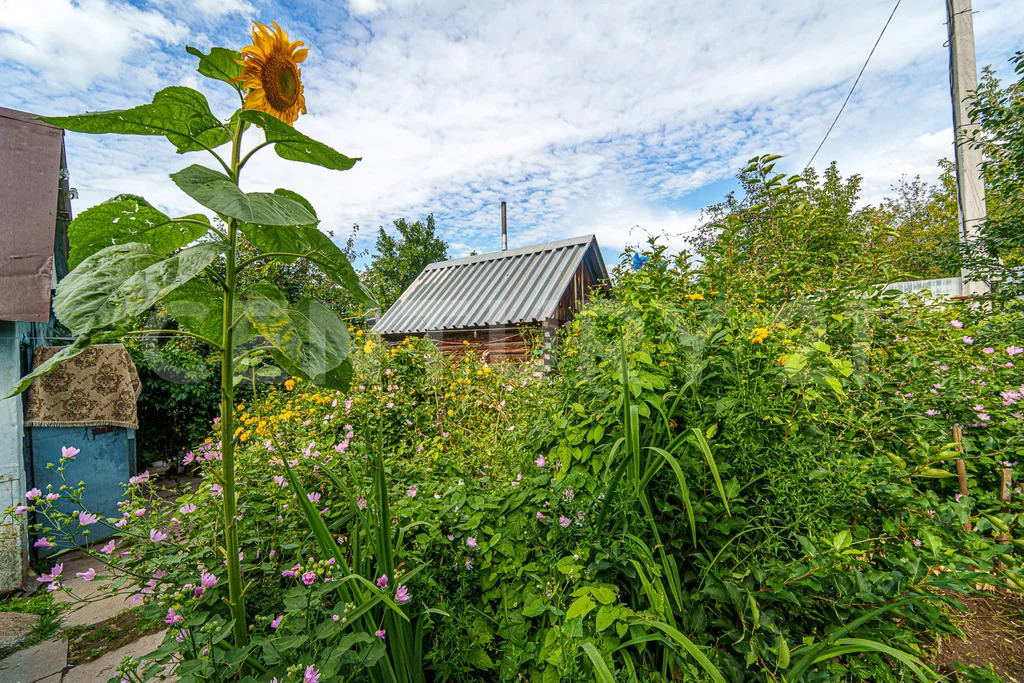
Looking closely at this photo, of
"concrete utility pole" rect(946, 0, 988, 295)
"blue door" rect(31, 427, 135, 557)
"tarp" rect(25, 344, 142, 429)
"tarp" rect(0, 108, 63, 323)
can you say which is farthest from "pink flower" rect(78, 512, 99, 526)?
"concrete utility pole" rect(946, 0, 988, 295)

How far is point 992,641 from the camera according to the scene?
1362 mm

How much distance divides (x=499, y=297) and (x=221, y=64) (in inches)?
254

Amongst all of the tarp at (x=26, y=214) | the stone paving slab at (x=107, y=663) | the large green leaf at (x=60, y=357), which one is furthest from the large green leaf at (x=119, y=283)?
the tarp at (x=26, y=214)

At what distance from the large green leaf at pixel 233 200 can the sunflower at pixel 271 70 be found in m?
0.22

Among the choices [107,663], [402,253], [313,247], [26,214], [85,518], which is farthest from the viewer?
[402,253]

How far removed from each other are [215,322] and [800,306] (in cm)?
180

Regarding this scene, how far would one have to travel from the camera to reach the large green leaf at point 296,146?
673mm

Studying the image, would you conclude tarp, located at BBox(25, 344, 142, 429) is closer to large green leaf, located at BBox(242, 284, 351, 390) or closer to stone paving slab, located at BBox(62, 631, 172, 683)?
stone paving slab, located at BBox(62, 631, 172, 683)

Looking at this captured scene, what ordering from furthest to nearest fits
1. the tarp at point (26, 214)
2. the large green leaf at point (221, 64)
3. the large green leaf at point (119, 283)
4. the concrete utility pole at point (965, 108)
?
the concrete utility pole at point (965, 108), the tarp at point (26, 214), the large green leaf at point (221, 64), the large green leaf at point (119, 283)

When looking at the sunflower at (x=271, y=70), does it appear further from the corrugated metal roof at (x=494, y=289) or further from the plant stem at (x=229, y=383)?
the corrugated metal roof at (x=494, y=289)

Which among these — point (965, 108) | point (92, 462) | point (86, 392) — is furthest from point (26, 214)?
point (965, 108)

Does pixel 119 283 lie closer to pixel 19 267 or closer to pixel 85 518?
pixel 85 518

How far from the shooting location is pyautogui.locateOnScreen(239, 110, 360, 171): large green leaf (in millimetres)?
673

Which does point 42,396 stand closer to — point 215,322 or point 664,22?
point 215,322
